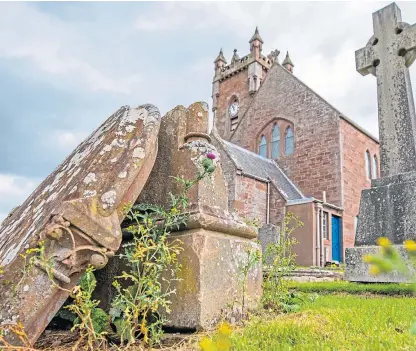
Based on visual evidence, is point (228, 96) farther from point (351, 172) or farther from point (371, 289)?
Result: point (371, 289)

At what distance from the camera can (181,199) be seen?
2.56 m

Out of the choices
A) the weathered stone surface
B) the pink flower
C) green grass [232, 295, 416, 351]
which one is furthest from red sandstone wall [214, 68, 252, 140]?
green grass [232, 295, 416, 351]

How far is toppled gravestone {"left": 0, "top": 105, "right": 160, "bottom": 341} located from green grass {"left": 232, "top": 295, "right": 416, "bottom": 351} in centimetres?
97

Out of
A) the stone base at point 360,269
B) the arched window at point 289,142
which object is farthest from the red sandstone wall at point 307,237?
the stone base at point 360,269

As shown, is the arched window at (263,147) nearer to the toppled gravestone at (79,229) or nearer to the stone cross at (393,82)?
the stone cross at (393,82)

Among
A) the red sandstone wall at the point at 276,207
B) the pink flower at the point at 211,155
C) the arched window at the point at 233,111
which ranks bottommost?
the pink flower at the point at 211,155

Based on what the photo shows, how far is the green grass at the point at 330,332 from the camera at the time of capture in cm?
193

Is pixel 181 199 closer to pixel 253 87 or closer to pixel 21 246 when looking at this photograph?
pixel 21 246

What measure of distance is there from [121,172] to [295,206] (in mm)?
15509

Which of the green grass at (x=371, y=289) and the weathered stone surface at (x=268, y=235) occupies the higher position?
the weathered stone surface at (x=268, y=235)

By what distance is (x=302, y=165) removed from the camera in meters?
19.8

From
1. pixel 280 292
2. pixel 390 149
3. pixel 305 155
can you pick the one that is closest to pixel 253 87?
pixel 305 155

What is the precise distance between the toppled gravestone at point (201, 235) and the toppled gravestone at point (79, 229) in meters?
0.39

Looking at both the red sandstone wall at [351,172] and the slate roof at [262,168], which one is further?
the red sandstone wall at [351,172]
